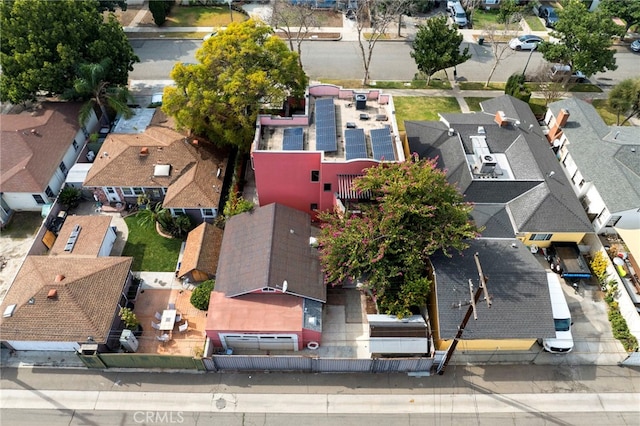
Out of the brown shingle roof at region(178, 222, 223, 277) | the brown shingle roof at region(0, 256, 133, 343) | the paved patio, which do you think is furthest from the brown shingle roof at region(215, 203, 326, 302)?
the brown shingle roof at region(0, 256, 133, 343)

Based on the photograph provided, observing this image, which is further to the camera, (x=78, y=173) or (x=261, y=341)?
(x=78, y=173)

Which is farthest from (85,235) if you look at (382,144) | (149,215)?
(382,144)

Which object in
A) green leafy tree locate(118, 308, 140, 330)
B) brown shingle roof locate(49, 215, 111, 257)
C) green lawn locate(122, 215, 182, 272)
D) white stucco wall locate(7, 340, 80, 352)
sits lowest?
white stucco wall locate(7, 340, 80, 352)

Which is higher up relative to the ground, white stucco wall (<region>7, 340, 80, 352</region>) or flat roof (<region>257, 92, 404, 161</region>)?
flat roof (<region>257, 92, 404, 161</region>)

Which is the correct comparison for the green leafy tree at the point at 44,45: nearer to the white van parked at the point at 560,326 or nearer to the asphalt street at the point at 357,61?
the asphalt street at the point at 357,61

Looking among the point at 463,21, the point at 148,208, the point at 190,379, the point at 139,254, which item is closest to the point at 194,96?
the point at 148,208

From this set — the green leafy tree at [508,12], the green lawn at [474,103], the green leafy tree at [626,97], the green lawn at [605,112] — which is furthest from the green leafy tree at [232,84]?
the green lawn at [605,112]

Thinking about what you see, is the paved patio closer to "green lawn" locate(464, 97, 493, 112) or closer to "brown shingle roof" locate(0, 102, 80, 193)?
"brown shingle roof" locate(0, 102, 80, 193)

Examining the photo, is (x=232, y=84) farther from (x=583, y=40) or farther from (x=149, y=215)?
(x=583, y=40)
